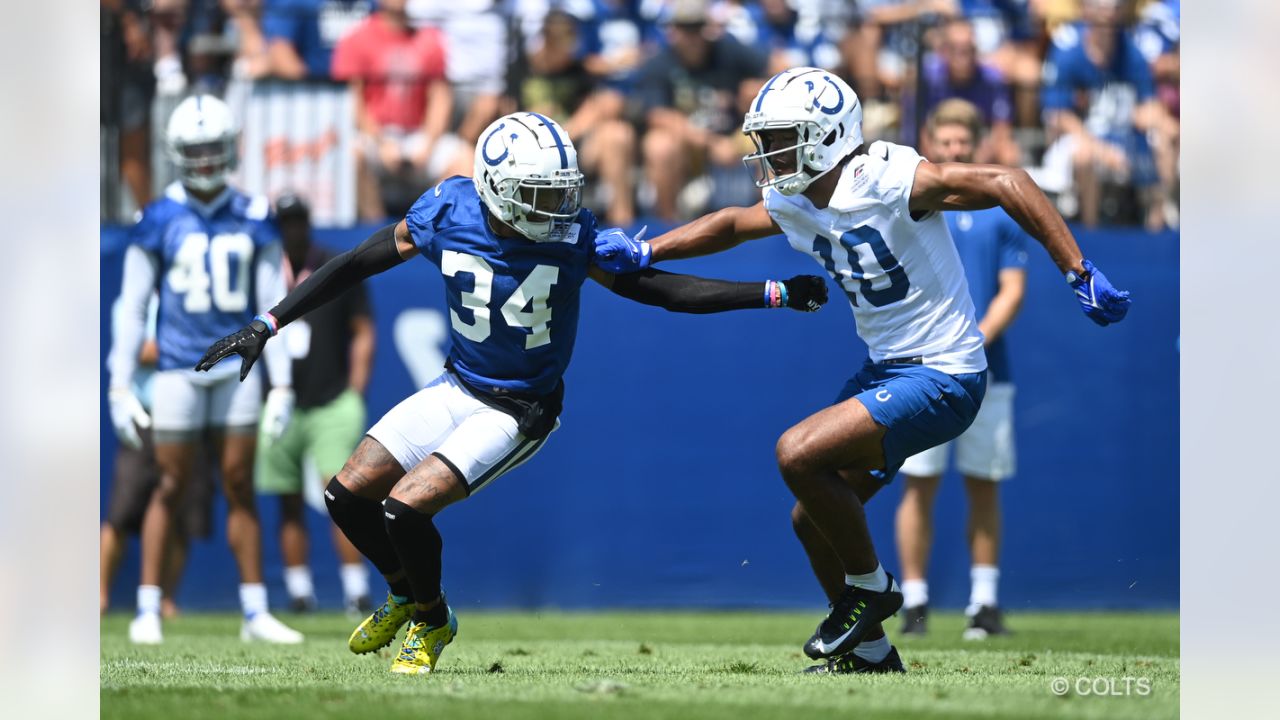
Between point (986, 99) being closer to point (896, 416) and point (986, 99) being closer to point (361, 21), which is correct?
point (361, 21)

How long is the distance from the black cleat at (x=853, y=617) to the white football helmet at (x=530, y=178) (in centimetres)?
187

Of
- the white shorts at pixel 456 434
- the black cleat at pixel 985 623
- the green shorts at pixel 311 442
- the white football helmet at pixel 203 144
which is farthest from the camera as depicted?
the green shorts at pixel 311 442

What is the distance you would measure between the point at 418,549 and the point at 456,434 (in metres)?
0.49

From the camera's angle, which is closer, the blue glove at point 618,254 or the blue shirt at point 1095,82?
the blue glove at point 618,254

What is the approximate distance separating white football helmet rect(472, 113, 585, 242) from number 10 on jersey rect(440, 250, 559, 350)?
0.59ft

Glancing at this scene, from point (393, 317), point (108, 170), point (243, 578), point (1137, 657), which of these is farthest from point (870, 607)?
point (108, 170)

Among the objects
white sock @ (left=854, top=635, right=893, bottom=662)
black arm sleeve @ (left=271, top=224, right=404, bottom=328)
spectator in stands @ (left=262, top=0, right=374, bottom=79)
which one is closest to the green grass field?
white sock @ (left=854, top=635, right=893, bottom=662)

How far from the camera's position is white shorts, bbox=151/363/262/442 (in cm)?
923

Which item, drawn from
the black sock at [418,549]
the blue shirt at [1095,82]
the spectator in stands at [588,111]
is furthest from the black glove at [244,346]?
the blue shirt at [1095,82]

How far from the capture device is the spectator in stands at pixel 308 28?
11.4 metres

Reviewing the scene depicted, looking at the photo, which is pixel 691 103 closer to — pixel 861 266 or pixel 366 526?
pixel 861 266

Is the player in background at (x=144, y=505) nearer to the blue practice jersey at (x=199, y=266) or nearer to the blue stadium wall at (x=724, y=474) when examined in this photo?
the blue stadium wall at (x=724, y=474)

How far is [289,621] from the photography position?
1027 cm

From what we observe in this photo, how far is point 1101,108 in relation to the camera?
11539 millimetres
